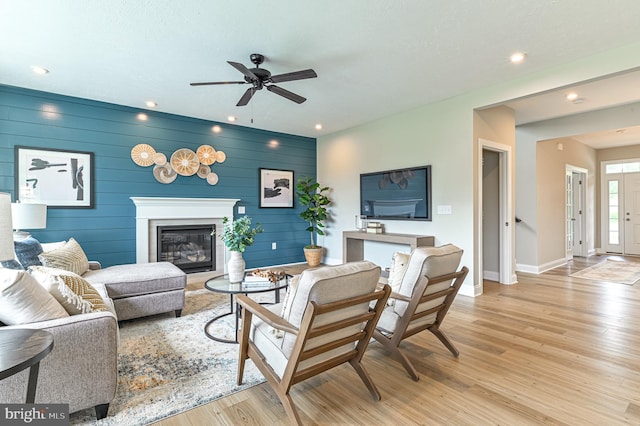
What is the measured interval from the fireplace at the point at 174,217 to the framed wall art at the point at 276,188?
2.10ft

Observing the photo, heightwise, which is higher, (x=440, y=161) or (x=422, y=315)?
(x=440, y=161)

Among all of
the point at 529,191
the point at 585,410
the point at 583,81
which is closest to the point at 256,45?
the point at 583,81

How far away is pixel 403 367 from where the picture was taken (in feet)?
7.53

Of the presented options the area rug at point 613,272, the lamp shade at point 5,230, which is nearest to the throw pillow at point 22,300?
the lamp shade at point 5,230

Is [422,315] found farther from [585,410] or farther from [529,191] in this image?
[529,191]

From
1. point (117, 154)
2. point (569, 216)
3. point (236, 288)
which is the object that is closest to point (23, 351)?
point (236, 288)

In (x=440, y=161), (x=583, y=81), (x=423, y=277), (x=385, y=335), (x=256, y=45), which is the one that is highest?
(x=256, y=45)

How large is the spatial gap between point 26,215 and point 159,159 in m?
2.02

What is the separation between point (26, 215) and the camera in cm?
308

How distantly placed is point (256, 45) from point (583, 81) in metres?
3.30

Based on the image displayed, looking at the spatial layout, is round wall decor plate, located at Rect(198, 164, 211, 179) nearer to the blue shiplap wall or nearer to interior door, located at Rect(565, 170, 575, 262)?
the blue shiplap wall

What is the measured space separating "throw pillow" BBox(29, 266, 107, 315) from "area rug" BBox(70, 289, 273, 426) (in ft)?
1.84

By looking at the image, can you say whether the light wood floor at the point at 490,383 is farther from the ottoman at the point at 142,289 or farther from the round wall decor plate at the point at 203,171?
the round wall decor plate at the point at 203,171

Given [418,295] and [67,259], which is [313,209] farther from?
[418,295]
